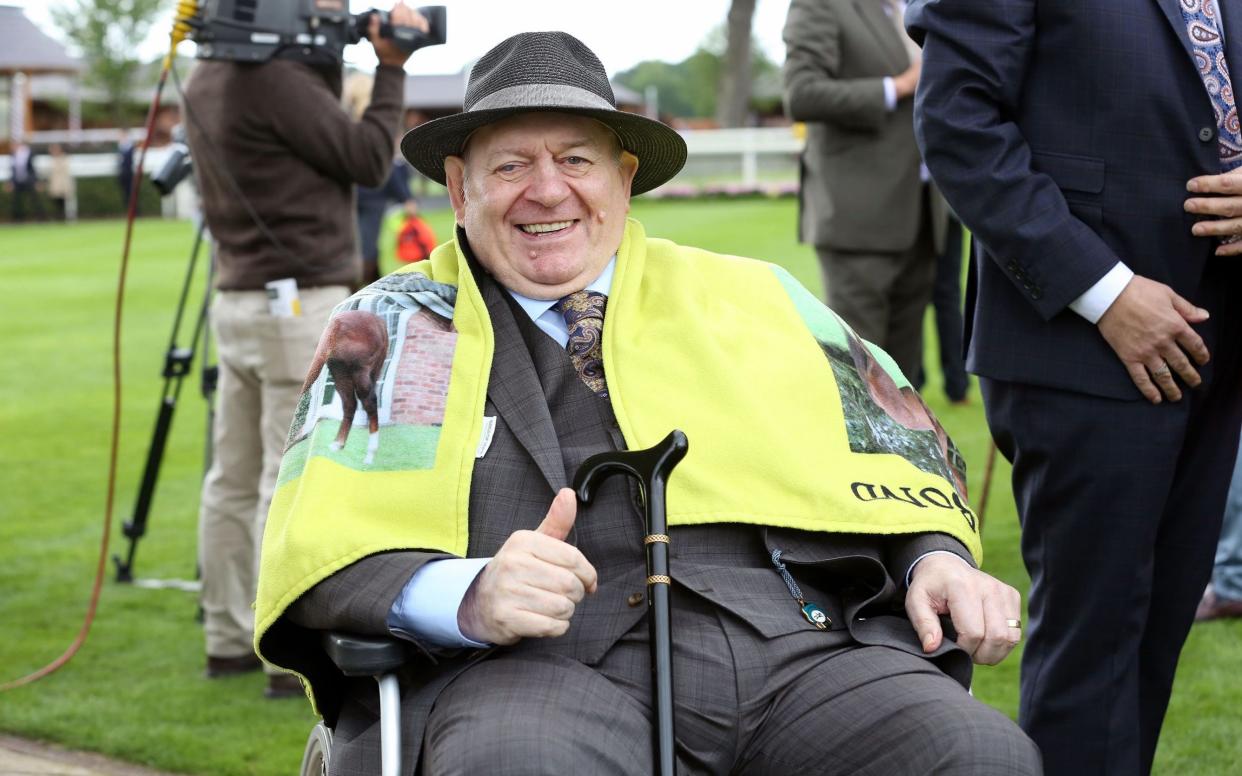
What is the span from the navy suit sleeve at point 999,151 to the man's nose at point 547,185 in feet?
2.38

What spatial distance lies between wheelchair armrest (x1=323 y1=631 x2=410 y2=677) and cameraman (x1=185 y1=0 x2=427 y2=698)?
7.22ft

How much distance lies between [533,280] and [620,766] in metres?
0.99

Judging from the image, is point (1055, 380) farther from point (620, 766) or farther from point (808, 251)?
point (808, 251)

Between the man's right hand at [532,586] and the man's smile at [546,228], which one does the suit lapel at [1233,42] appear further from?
the man's right hand at [532,586]

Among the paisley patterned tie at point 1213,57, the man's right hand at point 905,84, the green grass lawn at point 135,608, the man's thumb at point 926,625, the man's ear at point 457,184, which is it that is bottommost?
the green grass lawn at point 135,608

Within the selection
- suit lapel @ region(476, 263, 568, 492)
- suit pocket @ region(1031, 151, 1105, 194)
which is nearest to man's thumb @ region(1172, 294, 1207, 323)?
suit pocket @ region(1031, 151, 1105, 194)

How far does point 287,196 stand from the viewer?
14.8 ft

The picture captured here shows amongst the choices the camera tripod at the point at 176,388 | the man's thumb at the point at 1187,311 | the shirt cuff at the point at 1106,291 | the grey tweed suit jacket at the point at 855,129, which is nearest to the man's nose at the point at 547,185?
the shirt cuff at the point at 1106,291

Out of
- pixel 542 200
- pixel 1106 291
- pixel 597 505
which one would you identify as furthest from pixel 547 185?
pixel 1106 291

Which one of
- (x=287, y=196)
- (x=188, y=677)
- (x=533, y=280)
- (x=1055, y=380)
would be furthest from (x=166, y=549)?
(x=1055, y=380)

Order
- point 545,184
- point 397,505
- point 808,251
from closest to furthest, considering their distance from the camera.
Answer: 1. point 397,505
2. point 545,184
3. point 808,251

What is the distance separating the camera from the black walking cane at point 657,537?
7.38 ft

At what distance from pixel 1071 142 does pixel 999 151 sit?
140 mm

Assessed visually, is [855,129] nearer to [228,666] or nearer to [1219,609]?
[1219,609]
